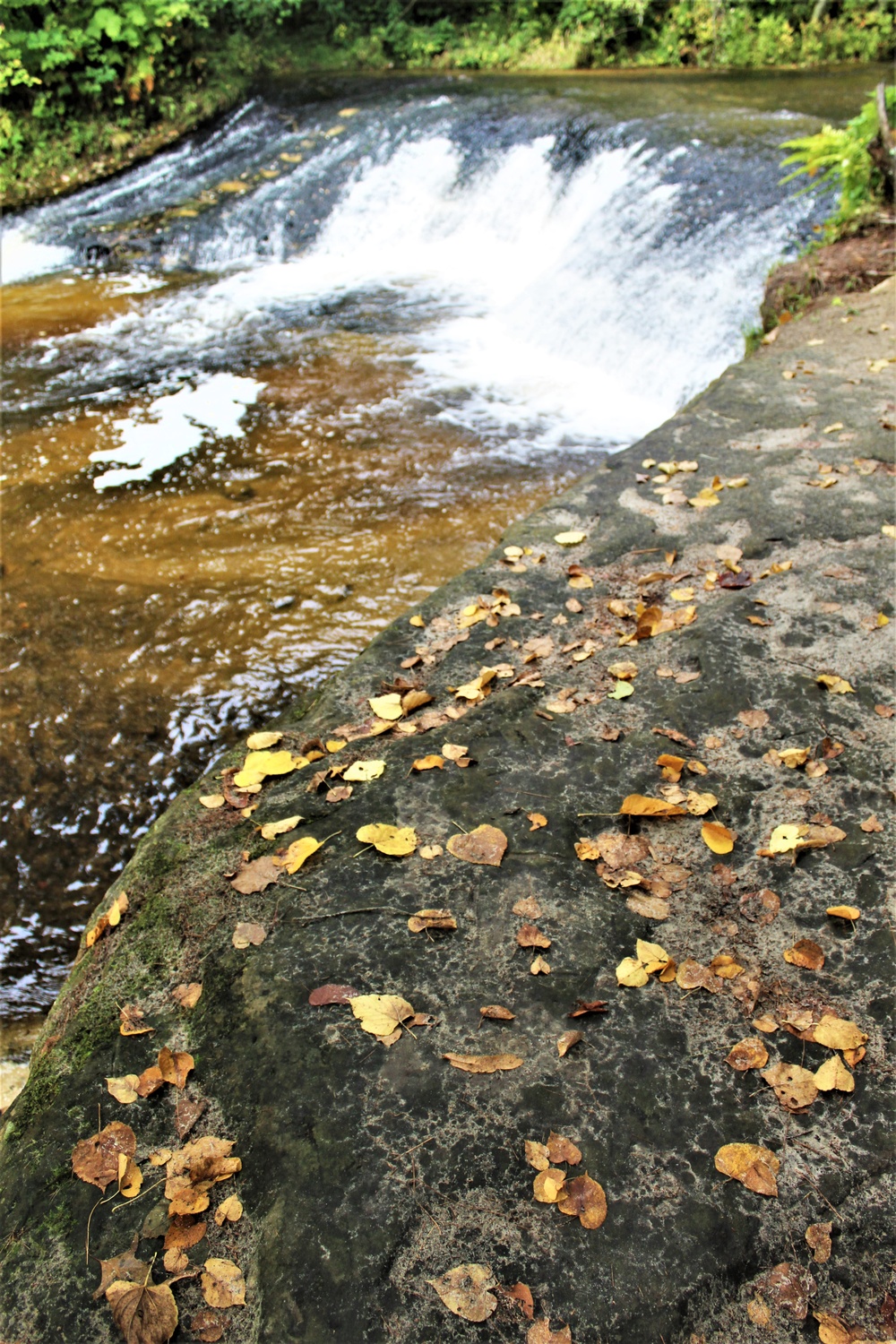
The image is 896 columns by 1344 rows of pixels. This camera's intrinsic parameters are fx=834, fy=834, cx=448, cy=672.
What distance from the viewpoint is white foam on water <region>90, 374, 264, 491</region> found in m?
5.21

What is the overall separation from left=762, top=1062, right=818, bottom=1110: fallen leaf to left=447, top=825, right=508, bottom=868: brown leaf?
65 cm

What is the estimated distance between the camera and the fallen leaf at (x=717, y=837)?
186cm

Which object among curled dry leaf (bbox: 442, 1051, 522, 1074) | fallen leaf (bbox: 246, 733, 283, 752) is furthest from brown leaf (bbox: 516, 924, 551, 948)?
fallen leaf (bbox: 246, 733, 283, 752)

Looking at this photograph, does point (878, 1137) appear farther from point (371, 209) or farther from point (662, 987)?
point (371, 209)

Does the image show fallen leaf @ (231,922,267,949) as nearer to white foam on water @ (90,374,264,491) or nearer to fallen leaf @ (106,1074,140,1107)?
fallen leaf @ (106,1074,140,1107)

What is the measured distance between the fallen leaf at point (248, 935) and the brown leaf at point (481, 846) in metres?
0.44

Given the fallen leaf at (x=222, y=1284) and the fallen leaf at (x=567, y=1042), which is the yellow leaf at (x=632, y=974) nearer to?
the fallen leaf at (x=567, y=1042)

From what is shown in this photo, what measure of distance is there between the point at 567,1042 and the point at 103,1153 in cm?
80

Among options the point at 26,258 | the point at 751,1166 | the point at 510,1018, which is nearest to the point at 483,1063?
the point at 510,1018

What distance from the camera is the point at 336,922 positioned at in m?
1.71

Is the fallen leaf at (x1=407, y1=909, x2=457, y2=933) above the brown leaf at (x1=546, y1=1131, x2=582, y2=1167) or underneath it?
above

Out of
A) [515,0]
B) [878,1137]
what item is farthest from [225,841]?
[515,0]

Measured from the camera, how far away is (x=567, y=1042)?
148 centimetres

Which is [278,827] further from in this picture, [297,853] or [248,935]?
[248,935]
